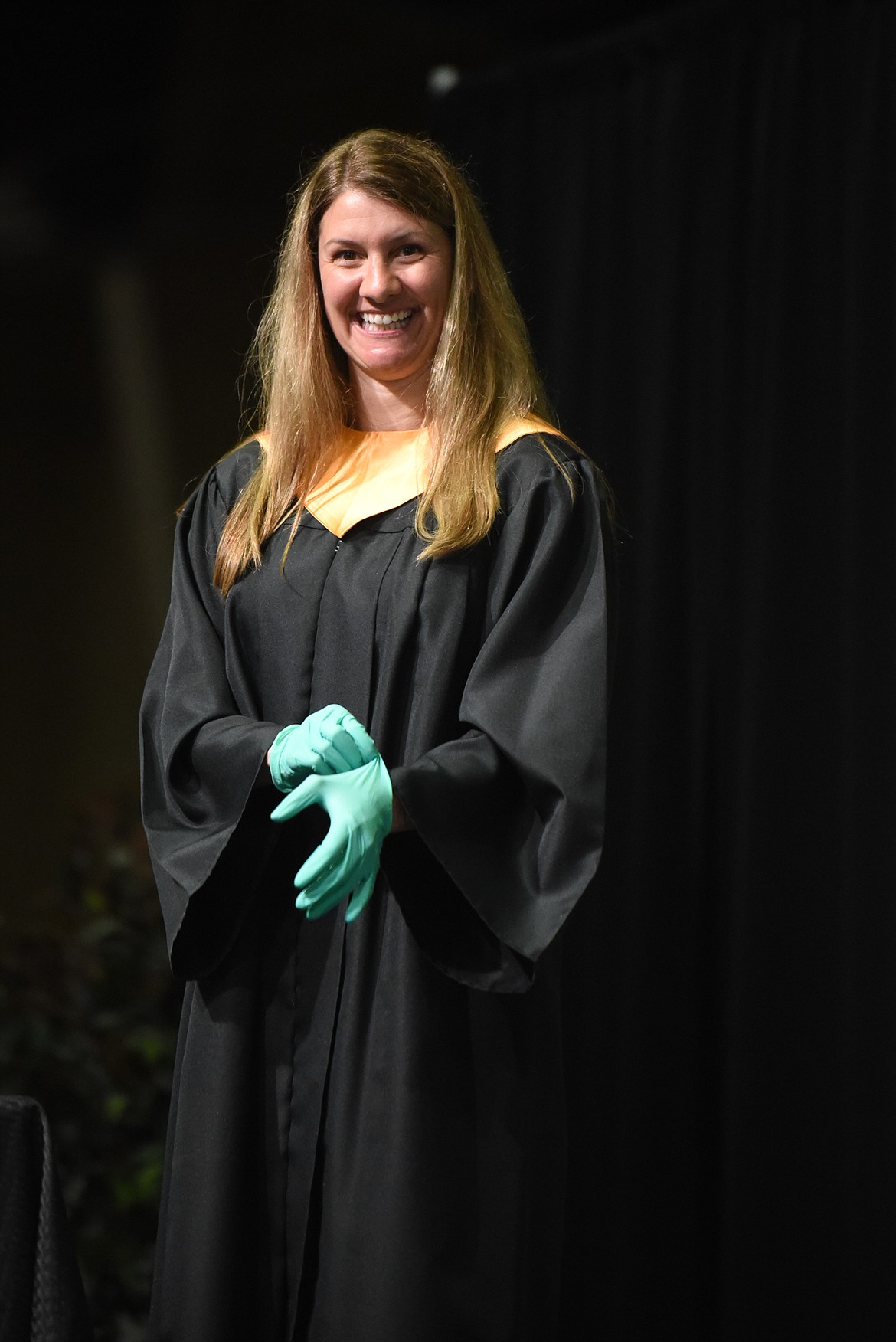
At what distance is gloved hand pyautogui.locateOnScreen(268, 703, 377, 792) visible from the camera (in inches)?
58.5

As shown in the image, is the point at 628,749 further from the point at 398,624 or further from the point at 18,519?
the point at 18,519

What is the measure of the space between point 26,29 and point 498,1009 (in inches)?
92.2

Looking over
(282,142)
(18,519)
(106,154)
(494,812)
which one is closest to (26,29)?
(106,154)

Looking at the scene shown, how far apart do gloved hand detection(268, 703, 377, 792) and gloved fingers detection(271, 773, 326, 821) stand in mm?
26

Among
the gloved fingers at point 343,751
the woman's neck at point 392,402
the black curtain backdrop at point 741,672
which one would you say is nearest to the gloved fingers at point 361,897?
the gloved fingers at point 343,751

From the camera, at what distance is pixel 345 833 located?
4.68ft

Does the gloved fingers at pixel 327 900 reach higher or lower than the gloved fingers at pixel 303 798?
lower

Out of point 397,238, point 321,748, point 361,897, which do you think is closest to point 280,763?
point 321,748

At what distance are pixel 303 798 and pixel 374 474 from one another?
0.47 m

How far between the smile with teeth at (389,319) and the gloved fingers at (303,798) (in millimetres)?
588

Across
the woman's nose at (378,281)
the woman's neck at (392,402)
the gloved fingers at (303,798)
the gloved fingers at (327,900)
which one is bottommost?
the gloved fingers at (327,900)

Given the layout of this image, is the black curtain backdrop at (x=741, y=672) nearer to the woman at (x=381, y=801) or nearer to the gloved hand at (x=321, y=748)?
the woman at (x=381, y=801)

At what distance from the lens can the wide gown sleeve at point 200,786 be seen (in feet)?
5.24

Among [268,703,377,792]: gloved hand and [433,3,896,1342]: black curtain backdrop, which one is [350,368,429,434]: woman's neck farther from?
[433,3,896,1342]: black curtain backdrop
